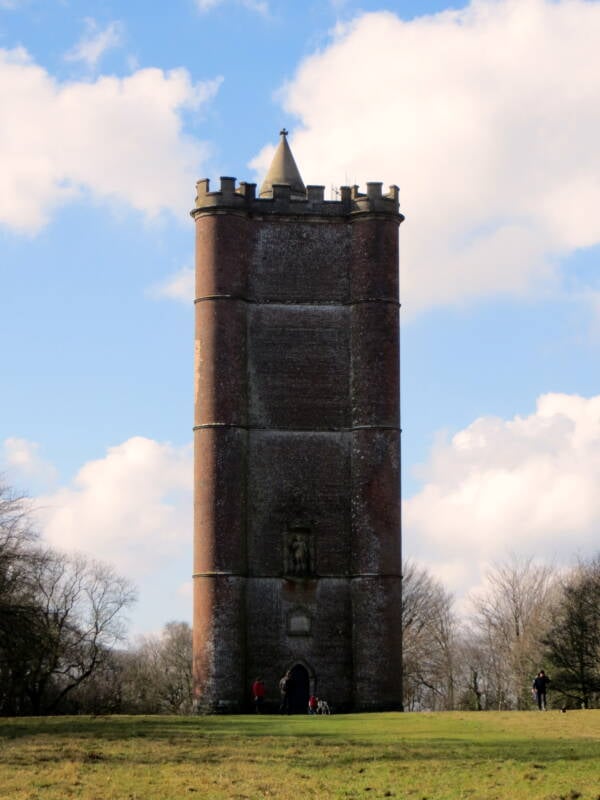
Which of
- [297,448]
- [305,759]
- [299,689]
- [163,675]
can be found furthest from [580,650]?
[163,675]

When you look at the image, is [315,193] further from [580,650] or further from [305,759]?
[305,759]

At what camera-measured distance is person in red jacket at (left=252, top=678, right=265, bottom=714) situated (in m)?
39.5

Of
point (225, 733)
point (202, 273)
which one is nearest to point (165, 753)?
point (225, 733)

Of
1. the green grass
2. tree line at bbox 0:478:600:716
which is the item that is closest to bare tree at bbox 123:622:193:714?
tree line at bbox 0:478:600:716

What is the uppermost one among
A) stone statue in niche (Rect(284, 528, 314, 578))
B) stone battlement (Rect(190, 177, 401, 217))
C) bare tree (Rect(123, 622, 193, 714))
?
stone battlement (Rect(190, 177, 401, 217))

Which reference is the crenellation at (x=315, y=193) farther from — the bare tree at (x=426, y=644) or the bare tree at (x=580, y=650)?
the bare tree at (x=426, y=644)

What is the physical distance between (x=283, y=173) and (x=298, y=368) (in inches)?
294

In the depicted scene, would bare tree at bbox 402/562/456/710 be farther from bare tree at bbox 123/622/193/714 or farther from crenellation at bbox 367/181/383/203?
crenellation at bbox 367/181/383/203

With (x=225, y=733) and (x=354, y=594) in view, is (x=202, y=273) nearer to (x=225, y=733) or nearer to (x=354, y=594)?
(x=354, y=594)

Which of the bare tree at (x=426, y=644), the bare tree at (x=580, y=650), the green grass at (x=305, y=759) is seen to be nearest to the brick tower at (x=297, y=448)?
the green grass at (x=305, y=759)

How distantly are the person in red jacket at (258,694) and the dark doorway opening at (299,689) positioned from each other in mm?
1066

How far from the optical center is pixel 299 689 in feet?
136

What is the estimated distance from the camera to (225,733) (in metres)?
27.7

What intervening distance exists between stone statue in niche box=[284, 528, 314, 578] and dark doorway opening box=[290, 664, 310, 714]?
104 inches
